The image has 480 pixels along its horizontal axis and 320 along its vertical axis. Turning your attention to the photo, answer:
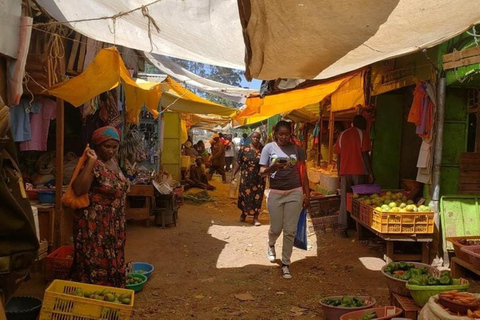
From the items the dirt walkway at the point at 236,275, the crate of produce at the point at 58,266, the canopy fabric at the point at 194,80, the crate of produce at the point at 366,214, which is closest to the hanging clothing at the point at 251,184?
the dirt walkway at the point at 236,275

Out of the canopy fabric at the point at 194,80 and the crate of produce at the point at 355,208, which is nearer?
the crate of produce at the point at 355,208

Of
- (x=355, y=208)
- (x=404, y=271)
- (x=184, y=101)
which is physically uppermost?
(x=184, y=101)

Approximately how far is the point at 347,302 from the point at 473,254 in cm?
155

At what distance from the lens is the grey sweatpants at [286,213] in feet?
19.4

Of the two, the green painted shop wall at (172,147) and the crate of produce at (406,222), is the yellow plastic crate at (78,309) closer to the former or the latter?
the crate of produce at (406,222)

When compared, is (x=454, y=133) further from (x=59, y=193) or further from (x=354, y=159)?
(x=59, y=193)

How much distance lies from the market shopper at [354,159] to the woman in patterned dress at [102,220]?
16.1ft

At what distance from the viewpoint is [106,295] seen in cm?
388

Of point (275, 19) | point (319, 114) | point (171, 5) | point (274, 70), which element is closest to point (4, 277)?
point (275, 19)

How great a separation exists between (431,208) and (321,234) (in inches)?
109

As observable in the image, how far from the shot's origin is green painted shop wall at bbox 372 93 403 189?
332 inches

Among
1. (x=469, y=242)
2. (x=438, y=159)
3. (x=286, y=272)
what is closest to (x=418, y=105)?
(x=438, y=159)

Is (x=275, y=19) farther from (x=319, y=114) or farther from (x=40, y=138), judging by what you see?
(x=319, y=114)

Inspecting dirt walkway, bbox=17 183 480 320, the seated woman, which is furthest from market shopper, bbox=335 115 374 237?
the seated woman
